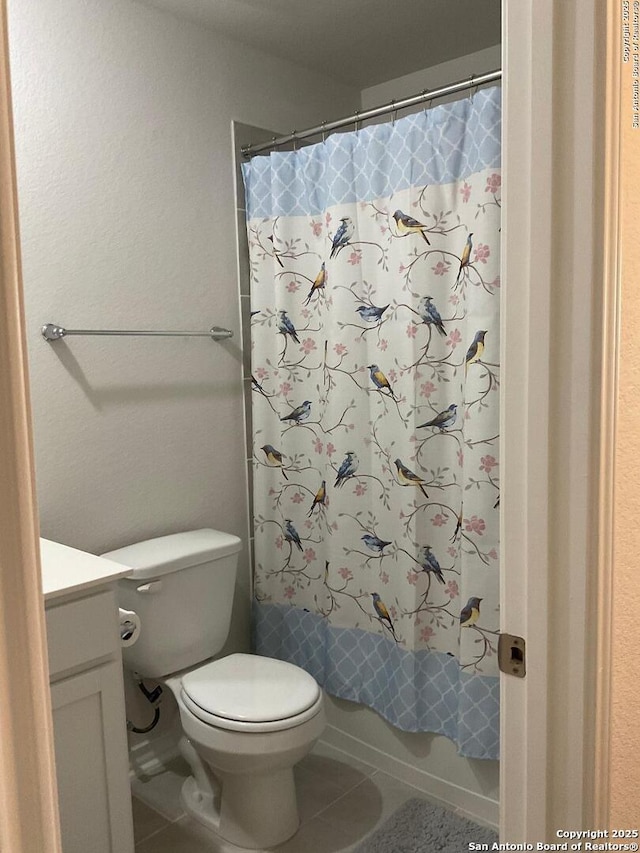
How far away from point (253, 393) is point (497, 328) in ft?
3.18

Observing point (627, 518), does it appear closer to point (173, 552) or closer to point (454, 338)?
point (454, 338)

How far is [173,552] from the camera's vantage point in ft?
7.08

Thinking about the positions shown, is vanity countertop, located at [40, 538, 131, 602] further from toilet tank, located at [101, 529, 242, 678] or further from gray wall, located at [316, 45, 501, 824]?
gray wall, located at [316, 45, 501, 824]

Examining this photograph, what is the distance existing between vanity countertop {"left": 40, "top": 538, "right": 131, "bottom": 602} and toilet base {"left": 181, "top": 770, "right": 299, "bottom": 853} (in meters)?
0.78

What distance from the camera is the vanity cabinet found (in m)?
1.51

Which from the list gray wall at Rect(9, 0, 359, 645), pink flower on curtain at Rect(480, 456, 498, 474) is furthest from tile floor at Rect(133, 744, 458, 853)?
pink flower on curtain at Rect(480, 456, 498, 474)

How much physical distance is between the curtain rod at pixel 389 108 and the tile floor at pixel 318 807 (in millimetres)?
2028

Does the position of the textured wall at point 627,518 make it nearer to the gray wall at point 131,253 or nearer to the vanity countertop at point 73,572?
the vanity countertop at point 73,572

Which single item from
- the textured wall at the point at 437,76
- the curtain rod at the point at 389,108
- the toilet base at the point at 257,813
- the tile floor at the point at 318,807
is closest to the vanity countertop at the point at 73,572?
the toilet base at the point at 257,813

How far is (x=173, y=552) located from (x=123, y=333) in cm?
68

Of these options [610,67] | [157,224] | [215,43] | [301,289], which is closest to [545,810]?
[610,67]

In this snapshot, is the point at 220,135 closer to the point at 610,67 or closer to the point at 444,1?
the point at 444,1

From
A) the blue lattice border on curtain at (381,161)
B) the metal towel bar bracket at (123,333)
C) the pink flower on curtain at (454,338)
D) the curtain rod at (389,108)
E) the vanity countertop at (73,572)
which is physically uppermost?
the curtain rod at (389,108)

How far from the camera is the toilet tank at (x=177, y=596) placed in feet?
6.87
